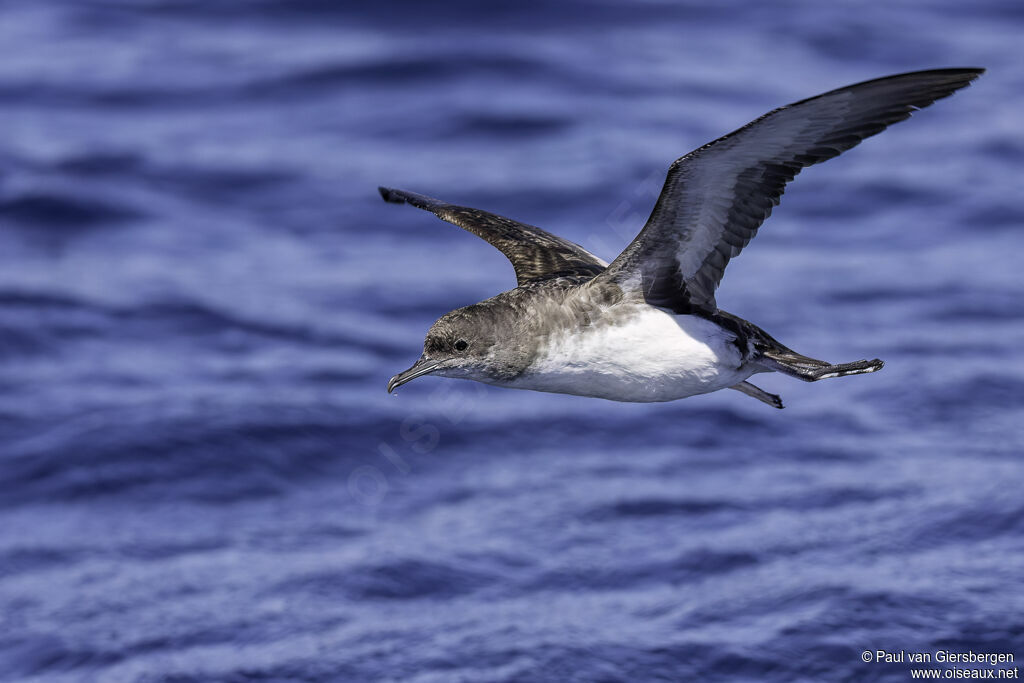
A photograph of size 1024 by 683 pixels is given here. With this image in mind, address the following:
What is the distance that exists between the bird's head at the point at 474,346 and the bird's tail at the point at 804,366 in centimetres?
143

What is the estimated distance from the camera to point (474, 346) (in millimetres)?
7895

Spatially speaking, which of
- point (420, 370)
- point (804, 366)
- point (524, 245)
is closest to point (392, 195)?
point (524, 245)

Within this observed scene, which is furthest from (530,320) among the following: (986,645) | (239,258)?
(239,258)

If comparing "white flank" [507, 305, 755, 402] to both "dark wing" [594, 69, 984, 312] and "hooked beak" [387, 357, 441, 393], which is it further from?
"hooked beak" [387, 357, 441, 393]

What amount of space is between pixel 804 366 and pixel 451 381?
7.54 m

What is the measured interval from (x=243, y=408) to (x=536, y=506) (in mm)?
3497

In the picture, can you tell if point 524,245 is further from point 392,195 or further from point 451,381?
point 451,381

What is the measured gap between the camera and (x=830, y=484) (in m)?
13.4

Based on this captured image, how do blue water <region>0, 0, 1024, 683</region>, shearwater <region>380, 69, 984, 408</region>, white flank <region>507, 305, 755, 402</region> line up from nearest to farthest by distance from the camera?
shearwater <region>380, 69, 984, 408</region>, white flank <region>507, 305, 755, 402</region>, blue water <region>0, 0, 1024, 683</region>

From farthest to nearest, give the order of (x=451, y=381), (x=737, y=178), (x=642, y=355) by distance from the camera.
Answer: (x=451, y=381)
(x=642, y=355)
(x=737, y=178)

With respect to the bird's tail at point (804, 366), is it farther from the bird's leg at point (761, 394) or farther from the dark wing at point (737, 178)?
the bird's leg at point (761, 394)

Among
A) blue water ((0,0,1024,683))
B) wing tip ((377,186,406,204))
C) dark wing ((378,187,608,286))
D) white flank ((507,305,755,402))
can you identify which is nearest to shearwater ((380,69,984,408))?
white flank ((507,305,755,402))

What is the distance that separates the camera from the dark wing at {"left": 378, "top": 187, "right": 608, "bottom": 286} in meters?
8.96

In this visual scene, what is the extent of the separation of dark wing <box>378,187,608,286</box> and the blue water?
133 inches
